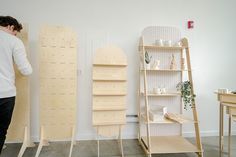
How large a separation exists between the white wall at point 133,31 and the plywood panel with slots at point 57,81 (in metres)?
0.40

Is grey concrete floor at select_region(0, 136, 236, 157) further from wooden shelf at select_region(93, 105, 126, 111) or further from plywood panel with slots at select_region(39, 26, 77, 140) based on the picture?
wooden shelf at select_region(93, 105, 126, 111)

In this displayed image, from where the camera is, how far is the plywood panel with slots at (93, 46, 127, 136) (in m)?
2.27

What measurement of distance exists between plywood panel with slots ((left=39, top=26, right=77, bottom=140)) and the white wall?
401mm

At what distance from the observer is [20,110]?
2.36m

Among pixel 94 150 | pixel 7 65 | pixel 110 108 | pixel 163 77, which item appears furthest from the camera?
pixel 163 77

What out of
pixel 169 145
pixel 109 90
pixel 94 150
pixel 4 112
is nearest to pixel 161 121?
pixel 169 145

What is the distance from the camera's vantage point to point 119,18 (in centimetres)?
276

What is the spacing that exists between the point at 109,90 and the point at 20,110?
4.29 ft

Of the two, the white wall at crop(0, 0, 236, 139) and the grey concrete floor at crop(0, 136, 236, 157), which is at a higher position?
the white wall at crop(0, 0, 236, 139)

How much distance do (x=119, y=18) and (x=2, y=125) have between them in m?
2.22

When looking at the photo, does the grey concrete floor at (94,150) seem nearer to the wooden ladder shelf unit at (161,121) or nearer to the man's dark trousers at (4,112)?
the wooden ladder shelf unit at (161,121)

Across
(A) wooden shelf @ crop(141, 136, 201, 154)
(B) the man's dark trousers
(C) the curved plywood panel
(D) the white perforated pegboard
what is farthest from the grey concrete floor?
(B) the man's dark trousers

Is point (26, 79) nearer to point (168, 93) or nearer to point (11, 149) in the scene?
point (11, 149)

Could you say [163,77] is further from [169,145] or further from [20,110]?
[20,110]
